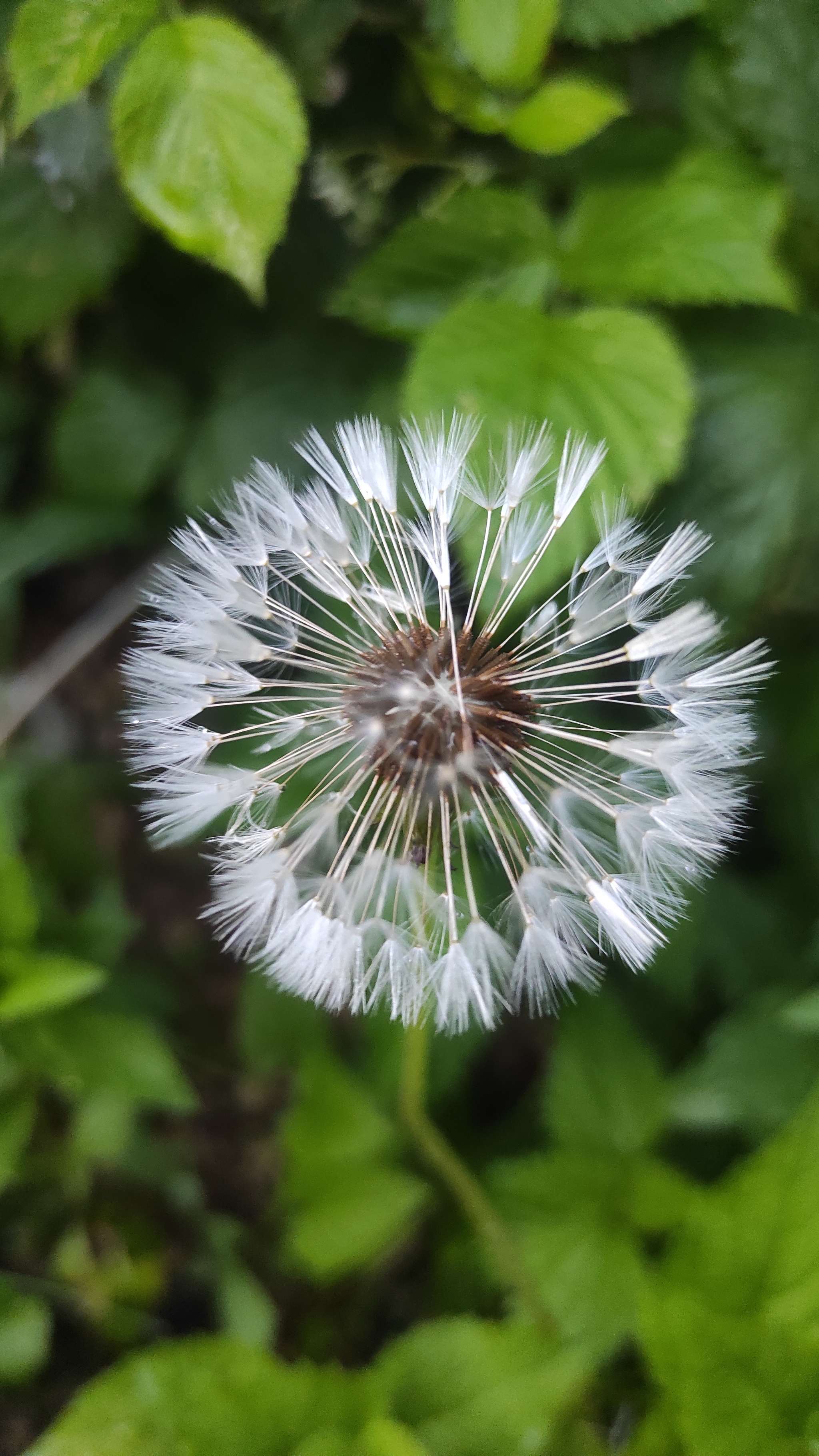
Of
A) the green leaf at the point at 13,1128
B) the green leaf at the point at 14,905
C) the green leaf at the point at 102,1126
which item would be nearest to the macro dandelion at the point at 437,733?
the green leaf at the point at 14,905

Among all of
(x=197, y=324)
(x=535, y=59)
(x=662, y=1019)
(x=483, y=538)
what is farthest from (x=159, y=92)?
(x=662, y=1019)

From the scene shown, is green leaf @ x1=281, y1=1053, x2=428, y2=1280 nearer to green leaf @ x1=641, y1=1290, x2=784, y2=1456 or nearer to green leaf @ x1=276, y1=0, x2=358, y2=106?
green leaf @ x1=641, y1=1290, x2=784, y2=1456

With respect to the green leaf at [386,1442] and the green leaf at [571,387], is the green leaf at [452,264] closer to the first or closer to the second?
the green leaf at [571,387]

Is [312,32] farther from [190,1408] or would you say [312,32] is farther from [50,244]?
[190,1408]

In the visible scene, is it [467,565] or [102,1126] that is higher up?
[467,565]

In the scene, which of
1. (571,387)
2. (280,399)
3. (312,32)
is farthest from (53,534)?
(571,387)

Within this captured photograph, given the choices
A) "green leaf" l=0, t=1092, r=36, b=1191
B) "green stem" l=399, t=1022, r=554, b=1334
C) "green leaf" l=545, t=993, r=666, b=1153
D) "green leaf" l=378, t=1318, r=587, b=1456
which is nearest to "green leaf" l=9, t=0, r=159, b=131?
"green stem" l=399, t=1022, r=554, b=1334
